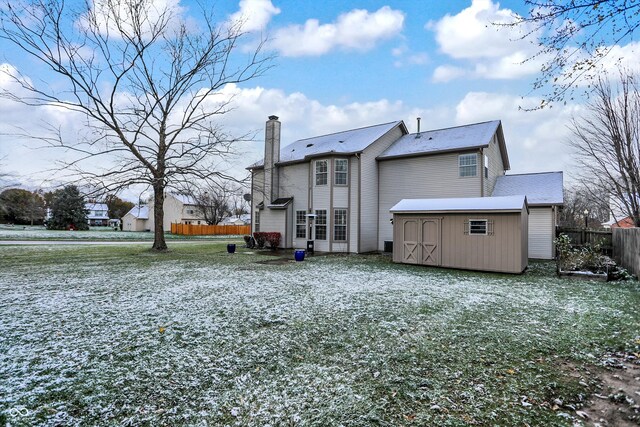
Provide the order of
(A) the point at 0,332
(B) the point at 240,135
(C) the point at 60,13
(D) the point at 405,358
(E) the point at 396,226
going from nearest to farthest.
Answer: (D) the point at 405,358
(A) the point at 0,332
(E) the point at 396,226
(C) the point at 60,13
(B) the point at 240,135

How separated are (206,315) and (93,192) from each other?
13.0 metres

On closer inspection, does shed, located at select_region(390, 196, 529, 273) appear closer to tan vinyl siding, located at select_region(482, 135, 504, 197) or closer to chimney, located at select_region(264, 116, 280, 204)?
tan vinyl siding, located at select_region(482, 135, 504, 197)

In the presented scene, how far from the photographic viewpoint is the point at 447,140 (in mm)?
15977

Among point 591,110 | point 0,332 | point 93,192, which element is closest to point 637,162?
point 591,110

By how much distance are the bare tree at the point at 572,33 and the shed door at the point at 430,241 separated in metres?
8.34

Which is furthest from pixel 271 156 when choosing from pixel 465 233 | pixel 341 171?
pixel 465 233

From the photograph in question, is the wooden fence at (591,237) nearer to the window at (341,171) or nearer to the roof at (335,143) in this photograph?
the roof at (335,143)

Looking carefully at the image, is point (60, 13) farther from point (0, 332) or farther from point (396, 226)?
point (396, 226)

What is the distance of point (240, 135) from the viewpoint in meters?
16.6

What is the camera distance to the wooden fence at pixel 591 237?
1315 centimetres

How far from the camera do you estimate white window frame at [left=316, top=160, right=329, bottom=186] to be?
54.4 ft

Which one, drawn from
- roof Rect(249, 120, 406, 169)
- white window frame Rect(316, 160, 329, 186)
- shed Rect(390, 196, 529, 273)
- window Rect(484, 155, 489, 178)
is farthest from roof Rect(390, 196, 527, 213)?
white window frame Rect(316, 160, 329, 186)

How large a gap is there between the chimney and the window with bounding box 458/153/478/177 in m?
10.2

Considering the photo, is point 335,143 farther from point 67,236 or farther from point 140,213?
point 140,213
